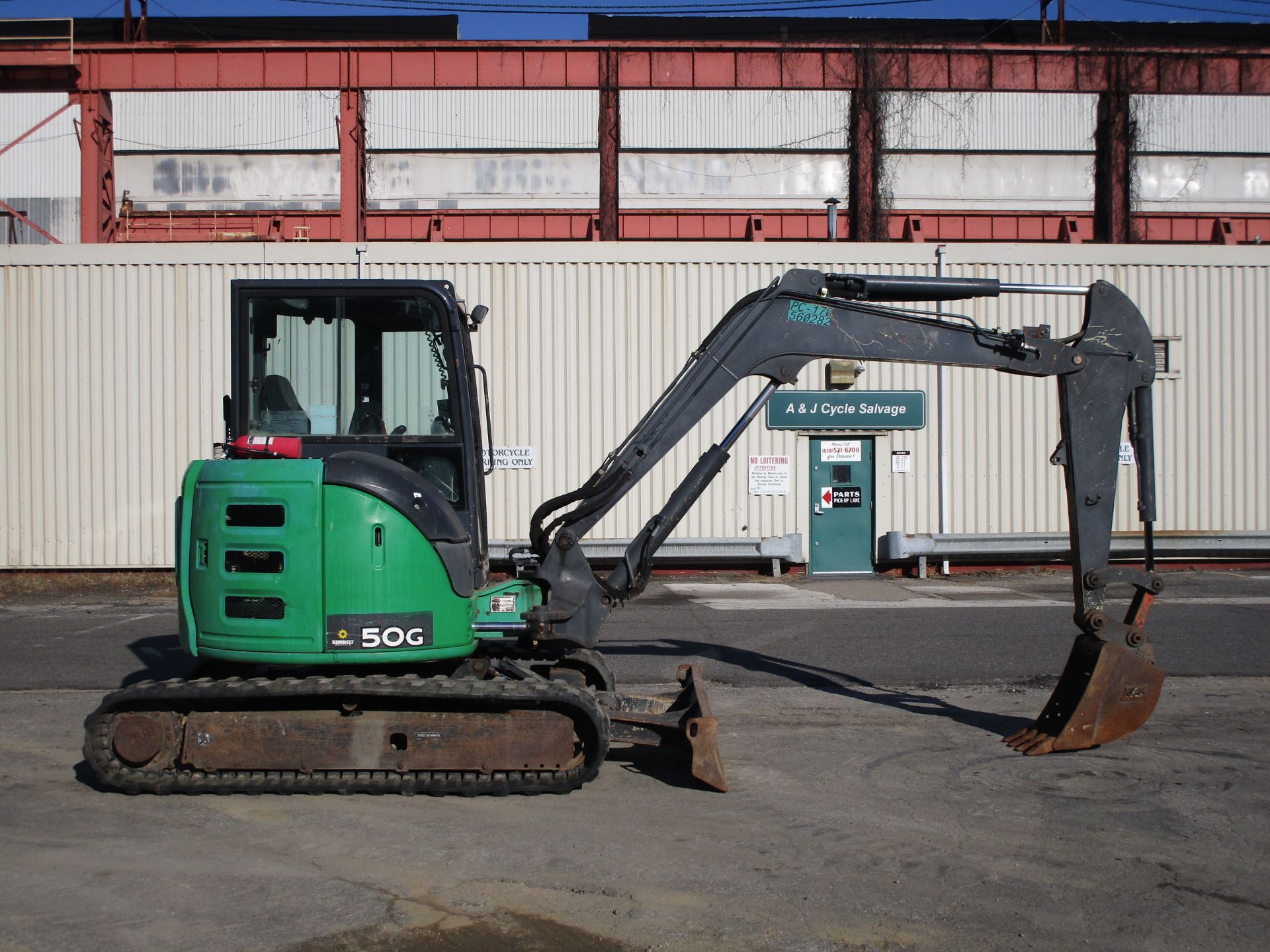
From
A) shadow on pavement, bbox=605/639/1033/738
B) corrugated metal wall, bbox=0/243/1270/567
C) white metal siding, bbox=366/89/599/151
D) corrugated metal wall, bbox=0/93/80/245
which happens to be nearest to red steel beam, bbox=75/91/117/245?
corrugated metal wall, bbox=0/93/80/245

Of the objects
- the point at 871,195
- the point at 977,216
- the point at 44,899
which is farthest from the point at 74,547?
the point at 977,216

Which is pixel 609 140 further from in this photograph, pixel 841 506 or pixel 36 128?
pixel 36 128

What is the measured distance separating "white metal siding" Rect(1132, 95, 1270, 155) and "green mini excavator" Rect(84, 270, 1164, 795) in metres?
21.9

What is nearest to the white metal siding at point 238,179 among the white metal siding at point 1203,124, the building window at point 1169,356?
the building window at point 1169,356

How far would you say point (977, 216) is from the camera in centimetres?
2402

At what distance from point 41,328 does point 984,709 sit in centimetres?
1536

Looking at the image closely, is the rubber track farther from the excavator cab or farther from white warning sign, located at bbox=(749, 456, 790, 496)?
white warning sign, located at bbox=(749, 456, 790, 496)

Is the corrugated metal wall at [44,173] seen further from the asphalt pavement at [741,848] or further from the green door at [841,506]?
the asphalt pavement at [741,848]

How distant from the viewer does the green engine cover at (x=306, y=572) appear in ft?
16.6

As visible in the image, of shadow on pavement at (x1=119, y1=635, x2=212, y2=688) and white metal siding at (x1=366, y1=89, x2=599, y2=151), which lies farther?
white metal siding at (x1=366, y1=89, x2=599, y2=151)

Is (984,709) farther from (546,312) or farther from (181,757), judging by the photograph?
(546,312)

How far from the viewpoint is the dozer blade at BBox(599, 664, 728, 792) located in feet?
17.6

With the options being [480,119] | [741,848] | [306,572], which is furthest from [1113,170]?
[306,572]

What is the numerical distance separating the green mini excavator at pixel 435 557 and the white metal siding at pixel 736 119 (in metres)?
18.4
